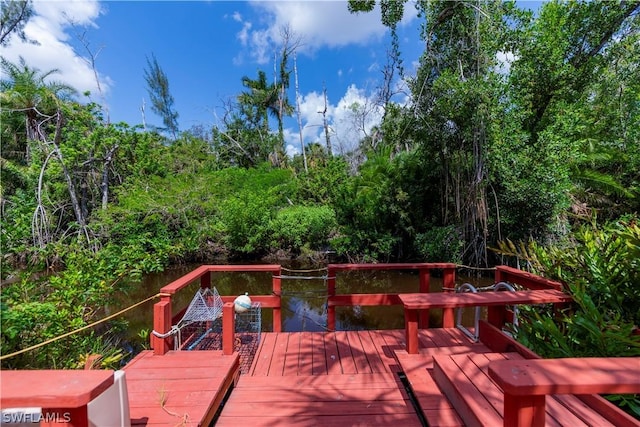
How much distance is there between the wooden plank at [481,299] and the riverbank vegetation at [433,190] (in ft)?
0.55

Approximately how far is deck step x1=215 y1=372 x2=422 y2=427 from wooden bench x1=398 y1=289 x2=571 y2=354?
41 cm

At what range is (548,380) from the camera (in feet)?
3.23

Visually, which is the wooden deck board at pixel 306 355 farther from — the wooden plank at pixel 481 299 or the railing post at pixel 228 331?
the wooden plank at pixel 481 299

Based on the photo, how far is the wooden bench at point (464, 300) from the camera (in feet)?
7.60

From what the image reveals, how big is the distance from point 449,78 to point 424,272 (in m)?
4.31

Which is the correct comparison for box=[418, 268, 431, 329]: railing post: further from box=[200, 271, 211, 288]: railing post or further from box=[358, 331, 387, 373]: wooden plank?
box=[200, 271, 211, 288]: railing post

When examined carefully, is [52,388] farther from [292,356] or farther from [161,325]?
[292,356]

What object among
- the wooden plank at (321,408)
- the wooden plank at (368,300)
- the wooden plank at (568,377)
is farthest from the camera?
the wooden plank at (368,300)

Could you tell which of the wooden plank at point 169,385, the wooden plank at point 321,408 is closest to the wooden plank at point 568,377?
the wooden plank at point 321,408

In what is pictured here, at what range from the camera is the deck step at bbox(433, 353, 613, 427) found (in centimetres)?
153

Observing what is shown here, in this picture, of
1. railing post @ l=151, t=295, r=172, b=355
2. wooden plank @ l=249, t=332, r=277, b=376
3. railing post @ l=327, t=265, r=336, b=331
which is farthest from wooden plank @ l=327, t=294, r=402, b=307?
railing post @ l=151, t=295, r=172, b=355

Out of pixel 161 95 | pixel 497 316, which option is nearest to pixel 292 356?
pixel 497 316

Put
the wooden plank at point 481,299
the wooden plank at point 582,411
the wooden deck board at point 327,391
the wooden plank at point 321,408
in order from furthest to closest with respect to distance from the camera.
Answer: the wooden plank at point 481,299
the wooden plank at point 321,408
the wooden deck board at point 327,391
the wooden plank at point 582,411

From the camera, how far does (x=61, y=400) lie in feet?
3.22
